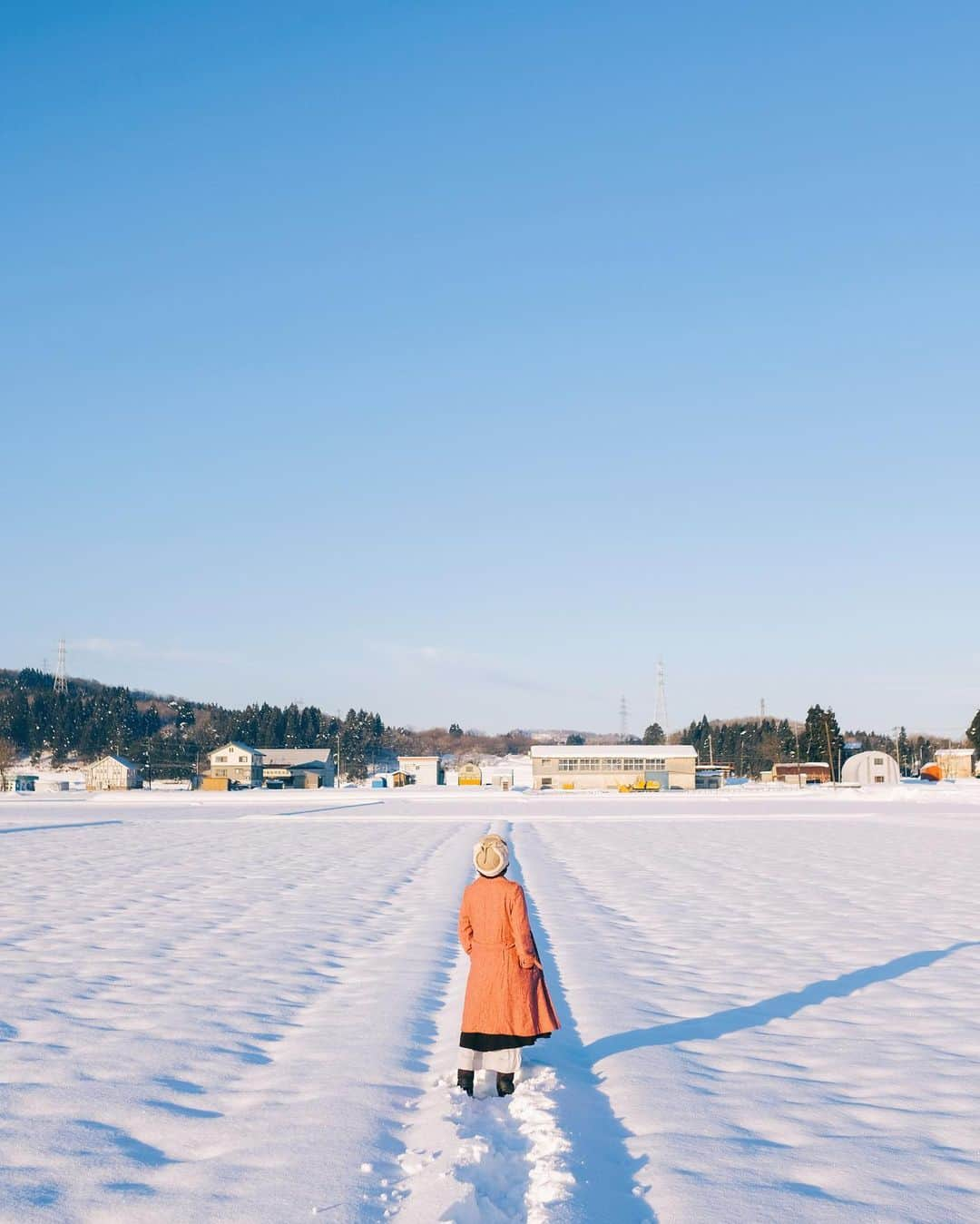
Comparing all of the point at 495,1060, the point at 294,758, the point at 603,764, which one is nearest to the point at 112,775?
the point at 294,758

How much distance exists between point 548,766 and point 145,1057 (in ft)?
300

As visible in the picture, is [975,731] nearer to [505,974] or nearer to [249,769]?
[249,769]

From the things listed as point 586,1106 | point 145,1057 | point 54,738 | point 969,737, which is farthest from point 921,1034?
point 54,738

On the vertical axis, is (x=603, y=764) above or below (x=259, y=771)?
above

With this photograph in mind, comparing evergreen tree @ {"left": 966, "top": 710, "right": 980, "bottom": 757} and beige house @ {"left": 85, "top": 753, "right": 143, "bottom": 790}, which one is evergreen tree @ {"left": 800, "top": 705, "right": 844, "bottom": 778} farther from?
beige house @ {"left": 85, "top": 753, "right": 143, "bottom": 790}

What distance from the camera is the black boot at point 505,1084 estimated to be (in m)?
6.03

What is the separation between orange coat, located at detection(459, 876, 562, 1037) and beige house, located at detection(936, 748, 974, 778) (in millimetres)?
109392

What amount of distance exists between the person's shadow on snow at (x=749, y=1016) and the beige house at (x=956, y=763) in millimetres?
104332

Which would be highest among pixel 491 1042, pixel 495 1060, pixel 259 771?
pixel 491 1042

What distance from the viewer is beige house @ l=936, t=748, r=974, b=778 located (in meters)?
106

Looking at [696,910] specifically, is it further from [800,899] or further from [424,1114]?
[424,1114]

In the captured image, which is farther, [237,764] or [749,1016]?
[237,764]

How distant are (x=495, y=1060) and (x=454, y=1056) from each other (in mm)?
968

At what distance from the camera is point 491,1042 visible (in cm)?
608
